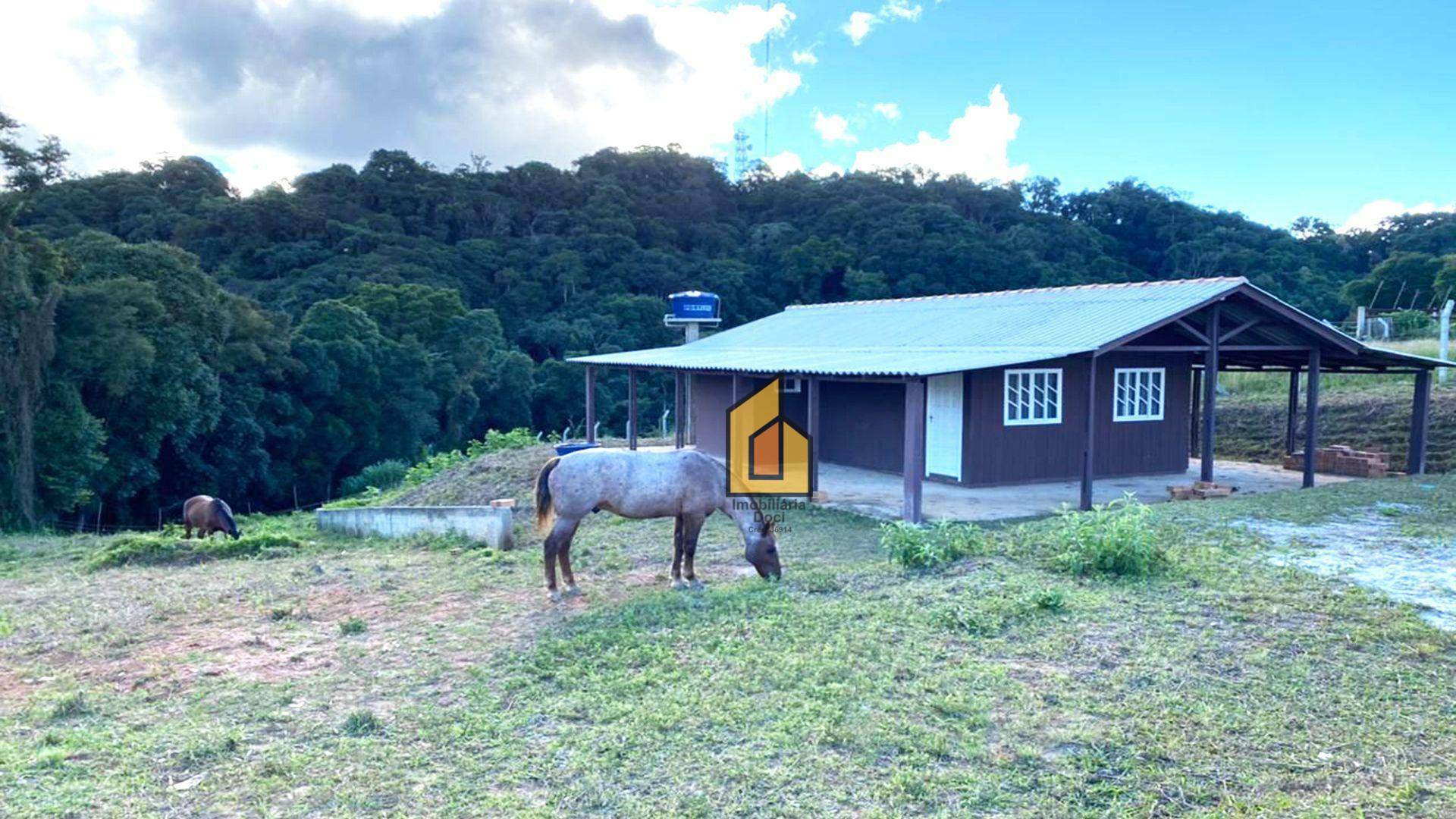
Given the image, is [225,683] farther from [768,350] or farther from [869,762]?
[768,350]

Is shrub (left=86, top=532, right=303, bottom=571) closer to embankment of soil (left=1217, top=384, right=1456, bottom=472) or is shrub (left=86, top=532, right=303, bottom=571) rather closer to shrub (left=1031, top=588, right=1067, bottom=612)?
shrub (left=1031, top=588, right=1067, bottom=612)

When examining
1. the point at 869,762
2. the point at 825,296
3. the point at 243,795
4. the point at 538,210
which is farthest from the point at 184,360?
the point at 825,296

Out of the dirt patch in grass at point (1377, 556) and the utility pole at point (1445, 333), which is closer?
the dirt patch in grass at point (1377, 556)

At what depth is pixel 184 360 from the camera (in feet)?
79.6

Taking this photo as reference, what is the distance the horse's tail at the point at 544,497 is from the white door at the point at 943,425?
26.2 feet

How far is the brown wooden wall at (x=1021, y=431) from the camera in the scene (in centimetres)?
1409

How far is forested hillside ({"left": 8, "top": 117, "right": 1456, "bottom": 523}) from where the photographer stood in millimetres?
21766

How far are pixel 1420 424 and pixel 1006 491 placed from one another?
23.0ft

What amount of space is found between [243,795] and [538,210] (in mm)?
49855

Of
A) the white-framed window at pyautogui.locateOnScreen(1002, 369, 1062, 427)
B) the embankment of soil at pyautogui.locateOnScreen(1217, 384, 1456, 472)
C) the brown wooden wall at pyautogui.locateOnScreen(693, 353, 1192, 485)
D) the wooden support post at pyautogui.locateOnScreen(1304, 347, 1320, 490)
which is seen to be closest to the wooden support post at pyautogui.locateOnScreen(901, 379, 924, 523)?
the brown wooden wall at pyautogui.locateOnScreen(693, 353, 1192, 485)

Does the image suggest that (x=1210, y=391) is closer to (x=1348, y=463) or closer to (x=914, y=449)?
(x=1348, y=463)

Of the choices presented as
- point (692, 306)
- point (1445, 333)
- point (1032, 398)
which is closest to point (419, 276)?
point (692, 306)

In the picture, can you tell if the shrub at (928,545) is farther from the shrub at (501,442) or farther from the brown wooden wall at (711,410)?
the shrub at (501,442)

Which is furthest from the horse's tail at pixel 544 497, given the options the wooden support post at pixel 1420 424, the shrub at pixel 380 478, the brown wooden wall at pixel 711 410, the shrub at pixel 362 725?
the shrub at pixel 380 478
